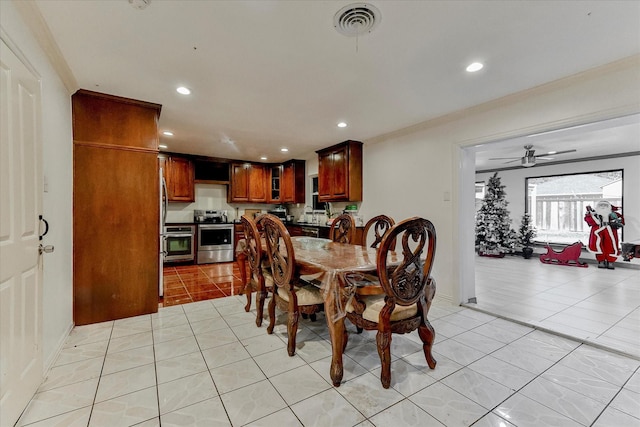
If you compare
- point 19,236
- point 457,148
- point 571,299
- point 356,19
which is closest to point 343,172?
point 457,148

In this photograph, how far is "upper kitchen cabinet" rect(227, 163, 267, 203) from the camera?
624 cm

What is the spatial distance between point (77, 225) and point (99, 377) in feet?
4.94

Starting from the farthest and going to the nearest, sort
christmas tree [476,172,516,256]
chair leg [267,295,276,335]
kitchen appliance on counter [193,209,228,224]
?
christmas tree [476,172,516,256]
kitchen appliance on counter [193,209,228,224]
chair leg [267,295,276,335]

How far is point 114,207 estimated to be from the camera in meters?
2.78

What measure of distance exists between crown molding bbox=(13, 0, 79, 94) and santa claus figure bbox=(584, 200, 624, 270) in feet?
26.8

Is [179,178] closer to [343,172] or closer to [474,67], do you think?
[343,172]

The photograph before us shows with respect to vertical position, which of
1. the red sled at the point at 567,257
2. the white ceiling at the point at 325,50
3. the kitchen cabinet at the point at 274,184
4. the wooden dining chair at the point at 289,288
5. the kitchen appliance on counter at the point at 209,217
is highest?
the white ceiling at the point at 325,50

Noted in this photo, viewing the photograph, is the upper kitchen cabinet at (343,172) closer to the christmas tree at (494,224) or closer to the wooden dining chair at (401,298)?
the wooden dining chair at (401,298)

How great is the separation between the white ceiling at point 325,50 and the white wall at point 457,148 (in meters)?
0.18

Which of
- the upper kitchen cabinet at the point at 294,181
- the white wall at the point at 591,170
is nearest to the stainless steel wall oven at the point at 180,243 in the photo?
the upper kitchen cabinet at the point at 294,181

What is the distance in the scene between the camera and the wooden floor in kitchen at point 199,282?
3.55m

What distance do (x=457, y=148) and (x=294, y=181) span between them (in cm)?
363

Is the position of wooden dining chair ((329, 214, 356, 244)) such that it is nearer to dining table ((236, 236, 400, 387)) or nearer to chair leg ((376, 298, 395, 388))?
dining table ((236, 236, 400, 387))

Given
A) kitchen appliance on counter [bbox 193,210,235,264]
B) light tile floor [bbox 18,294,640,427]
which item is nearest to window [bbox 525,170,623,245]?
light tile floor [bbox 18,294,640,427]
